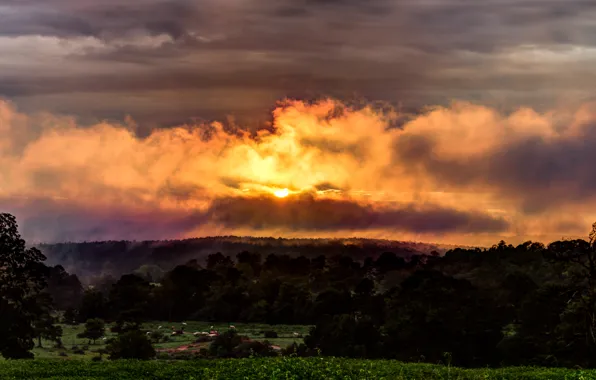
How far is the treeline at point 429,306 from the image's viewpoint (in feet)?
192

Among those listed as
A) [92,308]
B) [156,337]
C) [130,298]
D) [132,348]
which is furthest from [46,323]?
[92,308]

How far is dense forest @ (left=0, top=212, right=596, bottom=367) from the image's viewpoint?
58719mm

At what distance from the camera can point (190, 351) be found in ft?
277

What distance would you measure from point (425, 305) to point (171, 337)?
39.1m

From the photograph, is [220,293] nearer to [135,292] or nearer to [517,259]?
[135,292]

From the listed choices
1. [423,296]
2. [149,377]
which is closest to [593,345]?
[423,296]

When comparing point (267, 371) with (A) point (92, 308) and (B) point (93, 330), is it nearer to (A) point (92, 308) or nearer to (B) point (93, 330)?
(B) point (93, 330)

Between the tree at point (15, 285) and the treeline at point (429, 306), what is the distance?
92.7 feet

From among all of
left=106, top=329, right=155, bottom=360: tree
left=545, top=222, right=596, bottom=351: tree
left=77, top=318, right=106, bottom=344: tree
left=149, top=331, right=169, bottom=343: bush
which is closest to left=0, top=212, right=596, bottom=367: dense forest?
left=545, top=222, right=596, bottom=351: tree

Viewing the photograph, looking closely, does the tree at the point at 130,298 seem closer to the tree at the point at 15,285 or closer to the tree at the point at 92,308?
the tree at the point at 92,308

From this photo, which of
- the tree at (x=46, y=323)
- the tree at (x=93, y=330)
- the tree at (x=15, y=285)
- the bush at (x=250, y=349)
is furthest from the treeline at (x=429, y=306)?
the tree at (x=15, y=285)

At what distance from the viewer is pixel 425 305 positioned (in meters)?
72.8

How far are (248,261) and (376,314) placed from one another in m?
108

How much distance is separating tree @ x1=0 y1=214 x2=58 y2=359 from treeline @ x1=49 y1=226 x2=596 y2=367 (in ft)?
92.7
